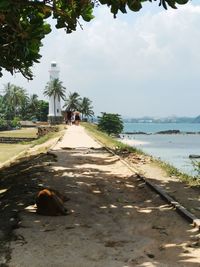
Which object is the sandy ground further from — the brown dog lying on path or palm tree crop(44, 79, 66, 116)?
palm tree crop(44, 79, 66, 116)

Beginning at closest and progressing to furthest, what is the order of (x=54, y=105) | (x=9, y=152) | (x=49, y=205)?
1. (x=49, y=205)
2. (x=9, y=152)
3. (x=54, y=105)

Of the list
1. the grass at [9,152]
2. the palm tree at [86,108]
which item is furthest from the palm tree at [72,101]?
the grass at [9,152]

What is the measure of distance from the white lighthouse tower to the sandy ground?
67341mm

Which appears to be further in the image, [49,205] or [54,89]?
[54,89]

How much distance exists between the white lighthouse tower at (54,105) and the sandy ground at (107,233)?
67.3m

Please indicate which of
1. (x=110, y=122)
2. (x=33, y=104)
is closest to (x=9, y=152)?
(x=110, y=122)

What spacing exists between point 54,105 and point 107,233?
7695 centimetres

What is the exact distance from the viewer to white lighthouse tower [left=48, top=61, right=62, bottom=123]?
259ft

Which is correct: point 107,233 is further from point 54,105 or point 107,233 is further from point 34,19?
point 54,105

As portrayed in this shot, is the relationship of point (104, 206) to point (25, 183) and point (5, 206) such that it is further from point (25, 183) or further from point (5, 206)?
Answer: point (25, 183)

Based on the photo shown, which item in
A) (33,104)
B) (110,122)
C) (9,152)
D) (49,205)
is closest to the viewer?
(49,205)

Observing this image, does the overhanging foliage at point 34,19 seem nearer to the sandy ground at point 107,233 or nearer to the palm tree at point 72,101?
the sandy ground at point 107,233

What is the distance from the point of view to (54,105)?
84062 millimetres

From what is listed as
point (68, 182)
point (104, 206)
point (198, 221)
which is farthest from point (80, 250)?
point (68, 182)
